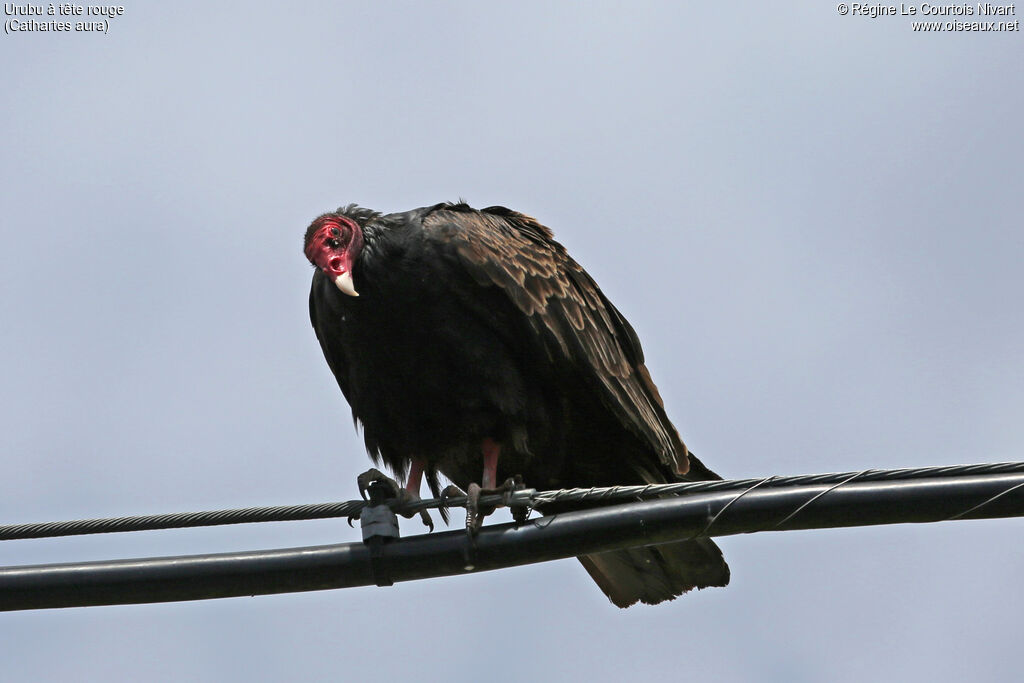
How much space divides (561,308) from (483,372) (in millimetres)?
547

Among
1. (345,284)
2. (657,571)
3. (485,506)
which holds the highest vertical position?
(345,284)

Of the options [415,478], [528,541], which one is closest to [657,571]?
[415,478]

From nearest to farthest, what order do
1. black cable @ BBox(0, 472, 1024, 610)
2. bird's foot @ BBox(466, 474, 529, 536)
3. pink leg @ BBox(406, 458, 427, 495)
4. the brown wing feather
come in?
black cable @ BBox(0, 472, 1024, 610), bird's foot @ BBox(466, 474, 529, 536), the brown wing feather, pink leg @ BBox(406, 458, 427, 495)

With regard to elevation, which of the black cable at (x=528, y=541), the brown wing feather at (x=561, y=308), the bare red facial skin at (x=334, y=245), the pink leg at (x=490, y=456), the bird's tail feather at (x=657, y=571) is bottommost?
the black cable at (x=528, y=541)

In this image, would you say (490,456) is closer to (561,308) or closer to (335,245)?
(561,308)

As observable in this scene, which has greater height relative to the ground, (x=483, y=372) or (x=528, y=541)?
(x=483, y=372)

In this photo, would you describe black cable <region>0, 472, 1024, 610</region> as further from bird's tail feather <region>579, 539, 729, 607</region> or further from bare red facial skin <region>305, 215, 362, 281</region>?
bare red facial skin <region>305, 215, 362, 281</region>

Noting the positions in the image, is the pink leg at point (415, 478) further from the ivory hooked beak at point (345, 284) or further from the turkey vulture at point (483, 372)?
the ivory hooked beak at point (345, 284)

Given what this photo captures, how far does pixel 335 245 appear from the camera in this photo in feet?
18.6

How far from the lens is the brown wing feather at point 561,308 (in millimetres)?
5480

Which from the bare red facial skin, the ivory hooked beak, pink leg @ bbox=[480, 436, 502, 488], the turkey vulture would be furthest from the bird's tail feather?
the bare red facial skin

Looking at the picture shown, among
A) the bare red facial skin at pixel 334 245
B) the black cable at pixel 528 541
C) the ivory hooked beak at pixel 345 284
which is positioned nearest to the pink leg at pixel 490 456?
the ivory hooked beak at pixel 345 284

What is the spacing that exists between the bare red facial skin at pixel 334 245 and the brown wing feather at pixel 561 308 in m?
0.32

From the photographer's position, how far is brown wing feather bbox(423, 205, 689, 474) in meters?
5.48
